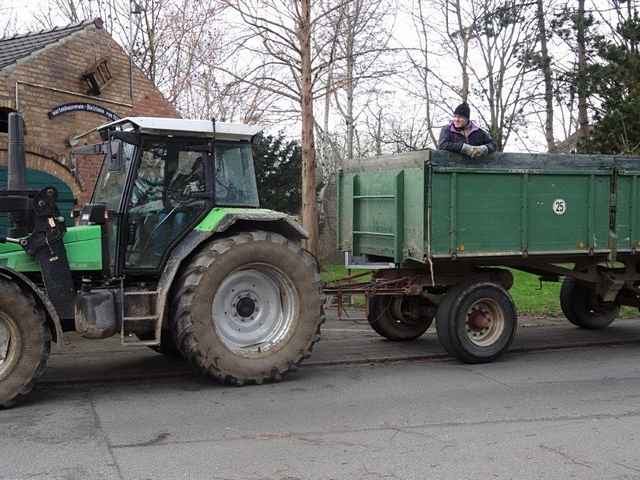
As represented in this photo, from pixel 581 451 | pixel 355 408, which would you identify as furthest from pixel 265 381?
pixel 581 451

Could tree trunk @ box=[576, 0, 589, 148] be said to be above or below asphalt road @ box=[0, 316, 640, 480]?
above

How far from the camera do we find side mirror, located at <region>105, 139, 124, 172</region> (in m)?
7.00

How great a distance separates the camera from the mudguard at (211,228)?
7.02m

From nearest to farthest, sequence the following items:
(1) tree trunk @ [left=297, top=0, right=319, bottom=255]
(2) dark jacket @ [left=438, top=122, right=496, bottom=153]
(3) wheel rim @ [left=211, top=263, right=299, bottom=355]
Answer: (3) wheel rim @ [left=211, top=263, right=299, bottom=355], (2) dark jacket @ [left=438, top=122, right=496, bottom=153], (1) tree trunk @ [left=297, top=0, right=319, bottom=255]

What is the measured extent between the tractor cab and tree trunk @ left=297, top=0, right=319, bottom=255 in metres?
5.25

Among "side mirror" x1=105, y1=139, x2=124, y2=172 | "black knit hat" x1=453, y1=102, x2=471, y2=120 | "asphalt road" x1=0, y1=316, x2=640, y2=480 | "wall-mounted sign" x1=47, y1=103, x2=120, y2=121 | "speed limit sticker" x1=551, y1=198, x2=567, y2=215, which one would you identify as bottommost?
"asphalt road" x1=0, y1=316, x2=640, y2=480

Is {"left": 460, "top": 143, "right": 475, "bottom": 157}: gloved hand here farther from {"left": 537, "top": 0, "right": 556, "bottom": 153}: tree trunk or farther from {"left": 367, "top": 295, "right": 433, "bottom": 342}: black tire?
{"left": 537, "top": 0, "right": 556, "bottom": 153}: tree trunk

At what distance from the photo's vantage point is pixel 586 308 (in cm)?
1087

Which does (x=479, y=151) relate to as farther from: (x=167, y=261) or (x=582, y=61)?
(x=582, y=61)

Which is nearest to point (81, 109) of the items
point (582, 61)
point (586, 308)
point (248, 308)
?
point (248, 308)

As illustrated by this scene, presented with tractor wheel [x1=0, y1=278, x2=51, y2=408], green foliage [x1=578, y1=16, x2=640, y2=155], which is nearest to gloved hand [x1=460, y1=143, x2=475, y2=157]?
tractor wheel [x1=0, y1=278, x2=51, y2=408]

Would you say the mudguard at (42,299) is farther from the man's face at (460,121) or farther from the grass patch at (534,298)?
the man's face at (460,121)

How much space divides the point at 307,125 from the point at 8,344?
7776mm

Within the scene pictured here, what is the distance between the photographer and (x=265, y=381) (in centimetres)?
737
